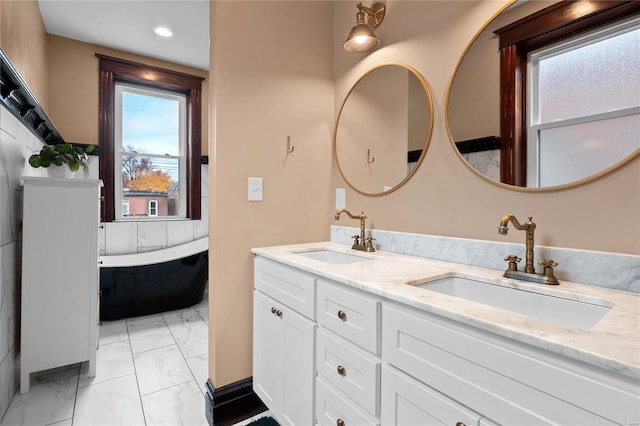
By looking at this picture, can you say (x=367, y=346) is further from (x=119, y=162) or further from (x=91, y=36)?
(x=91, y=36)

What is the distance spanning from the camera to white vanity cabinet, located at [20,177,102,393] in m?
1.88

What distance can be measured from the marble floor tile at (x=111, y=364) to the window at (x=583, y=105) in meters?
2.54

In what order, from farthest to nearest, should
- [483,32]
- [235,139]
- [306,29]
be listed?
[306,29] → [235,139] → [483,32]

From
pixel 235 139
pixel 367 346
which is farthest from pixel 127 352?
pixel 367 346

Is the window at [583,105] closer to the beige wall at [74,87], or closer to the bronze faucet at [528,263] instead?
the bronze faucet at [528,263]

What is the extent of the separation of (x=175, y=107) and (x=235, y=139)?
9.39ft

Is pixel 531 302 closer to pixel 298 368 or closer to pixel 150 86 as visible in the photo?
pixel 298 368

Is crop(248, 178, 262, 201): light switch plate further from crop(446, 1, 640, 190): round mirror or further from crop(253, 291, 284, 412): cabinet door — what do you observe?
crop(446, 1, 640, 190): round mirror

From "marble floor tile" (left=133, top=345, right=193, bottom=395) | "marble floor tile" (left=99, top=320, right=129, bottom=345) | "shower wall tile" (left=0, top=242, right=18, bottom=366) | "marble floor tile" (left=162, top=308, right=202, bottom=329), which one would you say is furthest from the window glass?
"marble floor tile" (left=99, top=320, right=129, bottom=345)

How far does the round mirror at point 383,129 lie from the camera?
1.54m

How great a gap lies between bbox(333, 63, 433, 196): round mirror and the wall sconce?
0.13m

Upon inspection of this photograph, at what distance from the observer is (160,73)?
375 centimetres

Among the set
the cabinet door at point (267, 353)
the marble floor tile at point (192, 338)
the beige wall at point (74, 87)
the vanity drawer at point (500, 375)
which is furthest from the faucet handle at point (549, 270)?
the beige wall at point (74, 87)

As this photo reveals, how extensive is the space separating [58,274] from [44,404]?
71 centimetres
